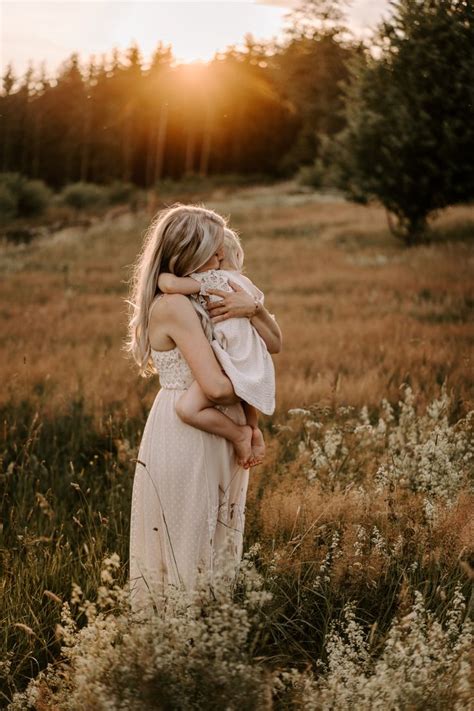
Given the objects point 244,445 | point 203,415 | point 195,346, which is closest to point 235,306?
point 195,346

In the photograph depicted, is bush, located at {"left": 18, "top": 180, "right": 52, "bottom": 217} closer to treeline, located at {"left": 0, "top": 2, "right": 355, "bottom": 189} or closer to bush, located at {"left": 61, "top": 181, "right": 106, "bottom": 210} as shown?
bush, located at {"left": 61, "top": 181, "right": 106, "bottom": 210}

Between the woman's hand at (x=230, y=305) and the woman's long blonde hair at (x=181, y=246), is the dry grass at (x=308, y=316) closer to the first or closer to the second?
the woman's hand at (x=230, y=305)

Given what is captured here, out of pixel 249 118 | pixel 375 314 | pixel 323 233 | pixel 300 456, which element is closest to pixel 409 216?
pixel 323 233

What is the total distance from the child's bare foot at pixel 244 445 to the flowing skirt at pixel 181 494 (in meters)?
0.07

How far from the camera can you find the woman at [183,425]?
3166 millimetres

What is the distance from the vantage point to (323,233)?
23875 mm

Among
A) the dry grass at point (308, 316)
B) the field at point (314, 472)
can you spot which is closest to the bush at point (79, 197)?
the dry grass at point (308, 316)

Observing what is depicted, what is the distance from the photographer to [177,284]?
3.18m

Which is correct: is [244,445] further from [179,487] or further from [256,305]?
[256,305]

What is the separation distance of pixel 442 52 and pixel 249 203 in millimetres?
25051

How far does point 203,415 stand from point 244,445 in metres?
0.27

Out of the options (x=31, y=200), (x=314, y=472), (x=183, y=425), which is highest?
(x=31, y=200)

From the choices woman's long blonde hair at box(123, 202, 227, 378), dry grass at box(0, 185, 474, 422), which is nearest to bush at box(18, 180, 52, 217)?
dry grass at box(0, 185, 474, 422)

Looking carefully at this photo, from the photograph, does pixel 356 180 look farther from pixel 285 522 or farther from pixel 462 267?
pixel 285 522
